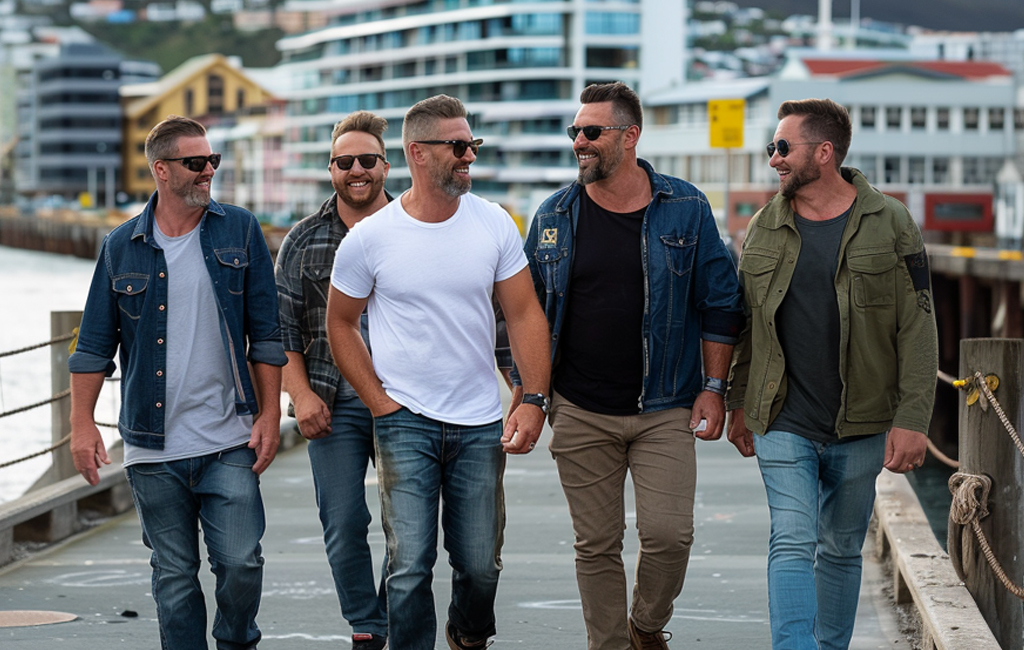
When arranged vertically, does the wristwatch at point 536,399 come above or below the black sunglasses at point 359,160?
below

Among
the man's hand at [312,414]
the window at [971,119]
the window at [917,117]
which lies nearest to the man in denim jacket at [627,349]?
the man's hand at [312,414]

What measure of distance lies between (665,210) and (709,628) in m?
1.95

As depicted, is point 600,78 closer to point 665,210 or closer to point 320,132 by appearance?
point 320,132

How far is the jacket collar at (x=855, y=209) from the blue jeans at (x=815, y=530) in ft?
2.13

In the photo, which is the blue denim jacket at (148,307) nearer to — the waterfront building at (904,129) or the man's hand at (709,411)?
the man's hand at (709,411)

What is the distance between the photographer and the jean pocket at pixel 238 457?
5230mm

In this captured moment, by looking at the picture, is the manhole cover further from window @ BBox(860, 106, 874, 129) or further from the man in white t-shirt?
window @ BBox(860, 106, 874, 129)

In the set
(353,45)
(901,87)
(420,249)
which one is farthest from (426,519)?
(353,45)

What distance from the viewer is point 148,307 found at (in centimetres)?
516

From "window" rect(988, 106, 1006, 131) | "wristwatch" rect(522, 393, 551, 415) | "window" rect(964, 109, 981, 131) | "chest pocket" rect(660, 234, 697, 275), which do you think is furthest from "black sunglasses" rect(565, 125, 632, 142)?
"window" rect(988, 106, 1006, 131)

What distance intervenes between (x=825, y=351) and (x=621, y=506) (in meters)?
0.85

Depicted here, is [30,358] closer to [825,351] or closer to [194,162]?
[194,162]

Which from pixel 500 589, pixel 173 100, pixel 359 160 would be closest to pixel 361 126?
pixel 359 160

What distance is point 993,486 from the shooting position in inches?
222
